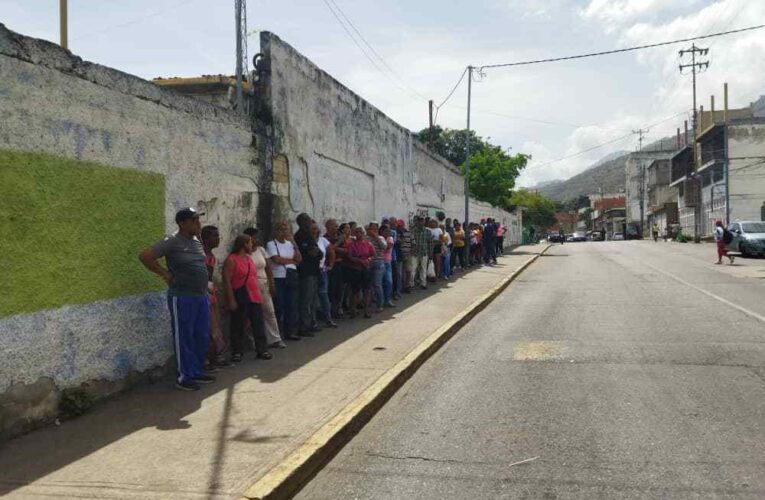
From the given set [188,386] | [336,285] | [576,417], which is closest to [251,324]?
[188,386]

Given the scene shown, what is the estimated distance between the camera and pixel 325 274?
32.2ft

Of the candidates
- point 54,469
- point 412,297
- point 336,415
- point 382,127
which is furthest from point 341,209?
point 54,469

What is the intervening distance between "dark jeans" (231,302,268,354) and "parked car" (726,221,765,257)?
71.3ft

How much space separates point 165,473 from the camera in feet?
13.6

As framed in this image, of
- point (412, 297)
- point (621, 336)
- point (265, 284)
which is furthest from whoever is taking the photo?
point (412, 297)

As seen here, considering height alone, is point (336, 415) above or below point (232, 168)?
below

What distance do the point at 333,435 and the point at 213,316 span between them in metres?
2.93

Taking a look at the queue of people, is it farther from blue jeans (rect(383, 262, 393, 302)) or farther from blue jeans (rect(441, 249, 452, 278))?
blue jeans (rect(441, 249, 452, 278))

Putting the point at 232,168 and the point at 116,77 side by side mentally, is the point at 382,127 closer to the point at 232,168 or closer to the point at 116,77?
the point at 232,168

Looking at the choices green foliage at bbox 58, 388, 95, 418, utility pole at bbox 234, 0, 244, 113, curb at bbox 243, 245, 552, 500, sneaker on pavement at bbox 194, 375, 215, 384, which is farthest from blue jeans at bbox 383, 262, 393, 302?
green foliage at bbox 58, 388, 95, 418

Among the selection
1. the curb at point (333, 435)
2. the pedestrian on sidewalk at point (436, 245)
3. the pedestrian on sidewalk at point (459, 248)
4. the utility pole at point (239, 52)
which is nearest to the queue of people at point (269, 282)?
the pedestrian on sidewalk at point (436, 245)

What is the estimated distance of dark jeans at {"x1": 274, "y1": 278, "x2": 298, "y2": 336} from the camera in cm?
873

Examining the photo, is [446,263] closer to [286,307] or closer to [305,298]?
[305,298]

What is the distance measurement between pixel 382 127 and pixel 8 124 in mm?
10905
